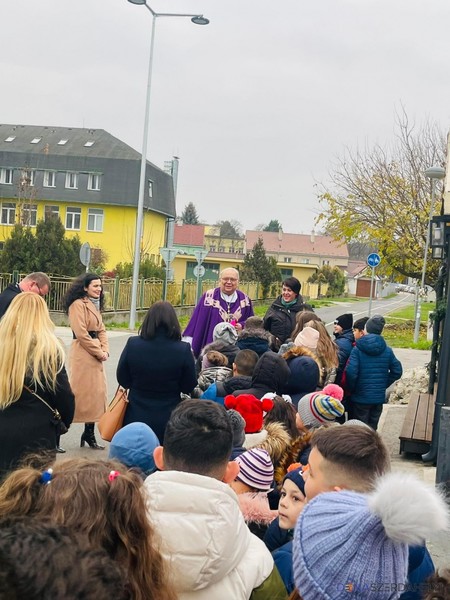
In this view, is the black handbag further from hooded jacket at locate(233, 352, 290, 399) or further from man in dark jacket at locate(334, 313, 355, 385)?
man in dark jacket at locate(334, 313, 355, 385)

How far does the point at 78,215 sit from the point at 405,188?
33.5 meters

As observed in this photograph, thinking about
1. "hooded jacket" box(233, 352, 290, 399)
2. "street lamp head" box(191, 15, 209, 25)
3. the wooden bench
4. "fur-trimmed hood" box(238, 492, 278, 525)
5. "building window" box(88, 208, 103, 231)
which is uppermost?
"street lamp head" box(191, 15, 209, 25)

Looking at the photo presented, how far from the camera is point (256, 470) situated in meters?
3.56

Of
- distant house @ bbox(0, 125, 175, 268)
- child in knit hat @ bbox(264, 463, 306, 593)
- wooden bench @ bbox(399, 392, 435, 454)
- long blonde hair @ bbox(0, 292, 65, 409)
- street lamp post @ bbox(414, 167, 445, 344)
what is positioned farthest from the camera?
distant house @ bbox(0, 125, 175, 268)

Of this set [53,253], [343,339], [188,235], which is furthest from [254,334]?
[188,235]

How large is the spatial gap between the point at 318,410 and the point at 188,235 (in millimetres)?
92221

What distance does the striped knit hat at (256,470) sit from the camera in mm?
3547

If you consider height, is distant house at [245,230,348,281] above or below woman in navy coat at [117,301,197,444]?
above

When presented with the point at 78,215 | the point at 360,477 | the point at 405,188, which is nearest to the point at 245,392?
the point at 360,477

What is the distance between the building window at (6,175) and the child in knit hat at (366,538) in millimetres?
58514

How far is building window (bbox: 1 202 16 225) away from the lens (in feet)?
187

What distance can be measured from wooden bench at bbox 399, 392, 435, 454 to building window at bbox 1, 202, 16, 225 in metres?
50.8

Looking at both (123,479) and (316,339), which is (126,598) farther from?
(316,339)

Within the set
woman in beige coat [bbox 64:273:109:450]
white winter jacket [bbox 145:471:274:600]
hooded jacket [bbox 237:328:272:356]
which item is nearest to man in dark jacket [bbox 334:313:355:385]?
hooded jacket [bbox 237:328:272:356]
